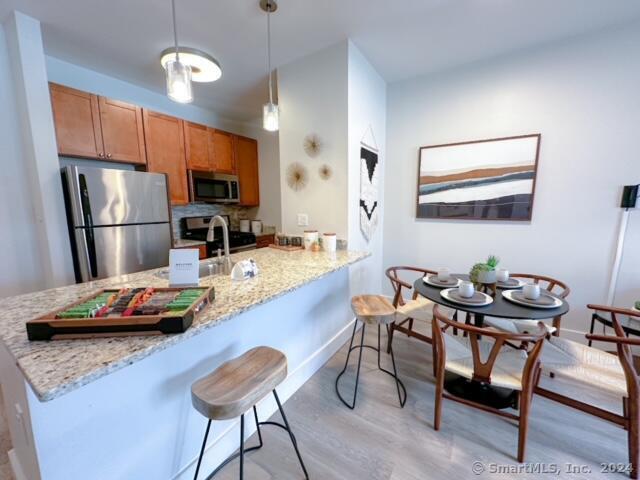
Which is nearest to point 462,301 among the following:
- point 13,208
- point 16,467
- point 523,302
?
point 523,302

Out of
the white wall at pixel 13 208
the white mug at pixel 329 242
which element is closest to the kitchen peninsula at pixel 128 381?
the white mug at pixel 329 242

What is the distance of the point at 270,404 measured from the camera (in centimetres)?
171

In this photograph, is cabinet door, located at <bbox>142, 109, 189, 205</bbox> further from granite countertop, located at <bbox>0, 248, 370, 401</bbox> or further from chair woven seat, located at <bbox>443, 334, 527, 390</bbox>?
chair woven seat, located at <bbox>443, 334, 527, 390</bbox>

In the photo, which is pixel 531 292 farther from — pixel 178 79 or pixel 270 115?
pixel 178 79

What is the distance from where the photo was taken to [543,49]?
7.49ft

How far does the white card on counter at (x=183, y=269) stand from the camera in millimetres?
1245

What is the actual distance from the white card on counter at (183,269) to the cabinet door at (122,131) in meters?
2.08

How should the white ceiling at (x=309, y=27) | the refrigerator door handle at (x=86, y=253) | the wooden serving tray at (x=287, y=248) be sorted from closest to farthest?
the white ceiling at (x=309, y=27)
the refrigerator door handle at (x=86, y=253)
the wooden serving tray at (x=287, y=248)

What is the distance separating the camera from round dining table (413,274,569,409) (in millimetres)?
1505

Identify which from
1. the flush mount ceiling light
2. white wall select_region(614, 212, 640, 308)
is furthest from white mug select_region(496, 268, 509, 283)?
the flush mount ceiling light

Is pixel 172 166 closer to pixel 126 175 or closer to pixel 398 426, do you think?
pixel 126 175

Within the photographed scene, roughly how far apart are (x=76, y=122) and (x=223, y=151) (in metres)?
1.53

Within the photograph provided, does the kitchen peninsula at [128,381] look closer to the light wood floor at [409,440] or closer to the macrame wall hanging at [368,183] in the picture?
the light wood floor at [409,440]

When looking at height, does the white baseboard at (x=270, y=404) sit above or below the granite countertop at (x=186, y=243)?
below
